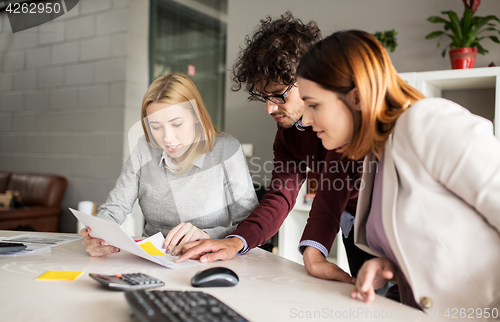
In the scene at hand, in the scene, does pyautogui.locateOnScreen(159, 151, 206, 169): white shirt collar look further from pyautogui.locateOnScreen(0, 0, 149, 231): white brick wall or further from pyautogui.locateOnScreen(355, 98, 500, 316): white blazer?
pyautogui.locateOnScreen(0, 0, 149, 231): white brick wall

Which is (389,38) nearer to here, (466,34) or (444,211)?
(466,34)

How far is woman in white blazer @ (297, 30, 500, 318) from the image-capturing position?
686mm

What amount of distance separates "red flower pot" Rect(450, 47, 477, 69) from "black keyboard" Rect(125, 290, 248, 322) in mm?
1951

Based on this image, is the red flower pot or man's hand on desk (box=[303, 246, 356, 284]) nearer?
man's hand on desk (box=[303, 246, 356, 284])

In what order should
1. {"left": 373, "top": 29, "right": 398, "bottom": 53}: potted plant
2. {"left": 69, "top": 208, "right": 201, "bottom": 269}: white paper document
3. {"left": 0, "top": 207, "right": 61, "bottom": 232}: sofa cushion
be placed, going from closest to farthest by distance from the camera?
{"left": 69, "top": 208, "right": 201, "bottom": 269}: white paper document < {"left": 373, "top": 29, "right": 398, "bottom": 53}: potted plant < {"left": 0, "top": 207, "right": 61, "bottom": 232}: sofa cushion

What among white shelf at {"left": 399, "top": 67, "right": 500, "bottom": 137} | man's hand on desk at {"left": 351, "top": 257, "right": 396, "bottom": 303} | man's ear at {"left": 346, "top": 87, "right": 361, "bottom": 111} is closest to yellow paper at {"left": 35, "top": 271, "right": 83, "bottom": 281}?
man's hand on desk at {"left": 351, "top": 257, "right": 396, "bottom": 303}

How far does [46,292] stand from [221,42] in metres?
2.99

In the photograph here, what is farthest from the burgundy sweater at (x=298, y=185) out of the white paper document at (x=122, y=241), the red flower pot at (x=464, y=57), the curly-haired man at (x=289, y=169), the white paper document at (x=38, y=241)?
the red flower pot at (x=464, y=57)

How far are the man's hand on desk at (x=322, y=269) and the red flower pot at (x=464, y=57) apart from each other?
1569 mm

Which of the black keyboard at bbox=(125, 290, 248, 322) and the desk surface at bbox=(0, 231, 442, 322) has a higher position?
the black keyboard at bbox=(125, 290, 248, 322)

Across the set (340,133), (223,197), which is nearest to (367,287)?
(340,133)

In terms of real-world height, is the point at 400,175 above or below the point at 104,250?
above

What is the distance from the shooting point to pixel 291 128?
1.44 metres

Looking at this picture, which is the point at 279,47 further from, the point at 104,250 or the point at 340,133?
the point at 104,250
